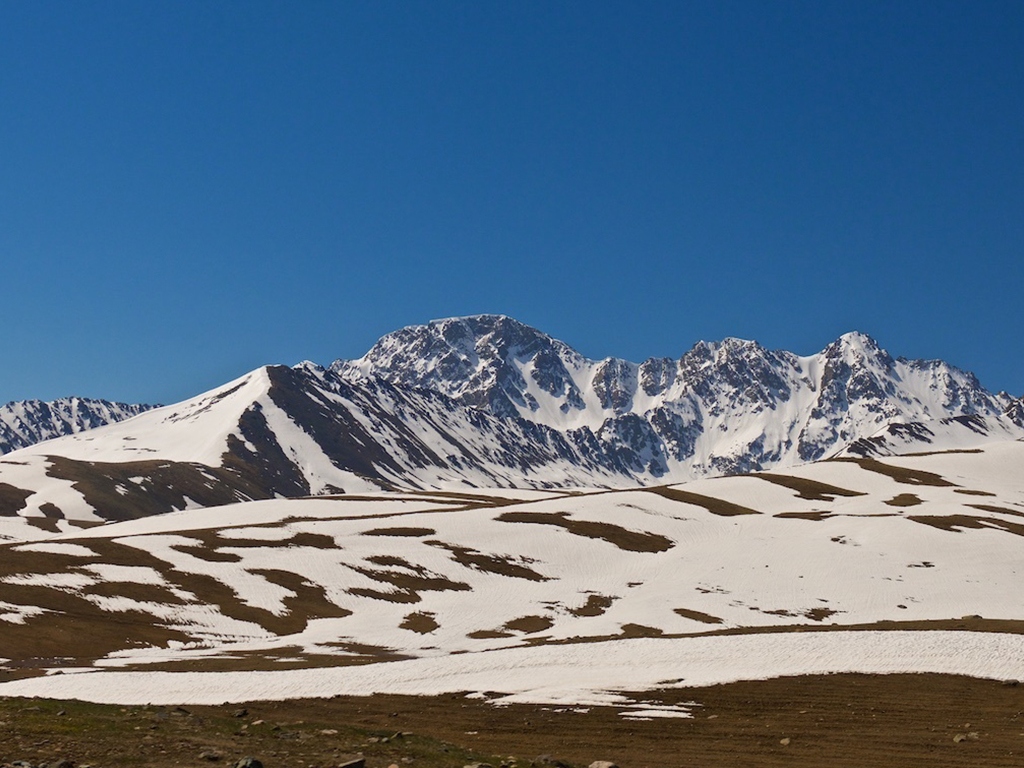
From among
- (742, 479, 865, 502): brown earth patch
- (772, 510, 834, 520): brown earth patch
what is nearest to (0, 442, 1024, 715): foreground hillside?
(772, 510, 834, 520): brown earth patch

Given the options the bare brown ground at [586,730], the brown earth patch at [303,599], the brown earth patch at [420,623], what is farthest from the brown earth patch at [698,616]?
A: the bare brown ground at [586,730]

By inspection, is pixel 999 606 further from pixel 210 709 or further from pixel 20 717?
pixel 20 717

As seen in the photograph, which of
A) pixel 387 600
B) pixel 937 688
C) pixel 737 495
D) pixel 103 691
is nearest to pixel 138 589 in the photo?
pixel 387 600

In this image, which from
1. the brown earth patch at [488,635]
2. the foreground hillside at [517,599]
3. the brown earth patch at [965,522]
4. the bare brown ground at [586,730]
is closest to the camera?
the bare brown ground at [586,730]

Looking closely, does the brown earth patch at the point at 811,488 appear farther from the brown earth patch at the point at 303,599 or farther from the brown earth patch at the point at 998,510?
the brown earth patch at the point at 303,599

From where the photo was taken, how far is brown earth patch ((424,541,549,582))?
318 feet

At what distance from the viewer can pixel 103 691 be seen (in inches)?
1433

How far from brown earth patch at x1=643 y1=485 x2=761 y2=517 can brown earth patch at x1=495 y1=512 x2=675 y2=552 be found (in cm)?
2674

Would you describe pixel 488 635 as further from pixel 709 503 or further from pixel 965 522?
pixel 709 503

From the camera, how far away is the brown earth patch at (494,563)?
97.0m

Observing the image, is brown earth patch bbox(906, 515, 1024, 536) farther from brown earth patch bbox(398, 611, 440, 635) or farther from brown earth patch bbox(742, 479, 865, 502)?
brown earth patch bbox(398, 611, 440, 635)

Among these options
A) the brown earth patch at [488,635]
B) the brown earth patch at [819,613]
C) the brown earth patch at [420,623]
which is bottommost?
the brown earth patch at [819,613]

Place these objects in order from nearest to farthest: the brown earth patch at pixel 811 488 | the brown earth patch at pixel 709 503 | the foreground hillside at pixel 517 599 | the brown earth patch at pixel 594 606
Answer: the foreground hillside at pixel 517 599, the brown earth patch at pixel 594 606, the brown earth patch at pixel 709 503, the brown earth patch at pixel 811 488

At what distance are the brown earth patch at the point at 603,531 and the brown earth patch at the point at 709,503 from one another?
26745 mm
